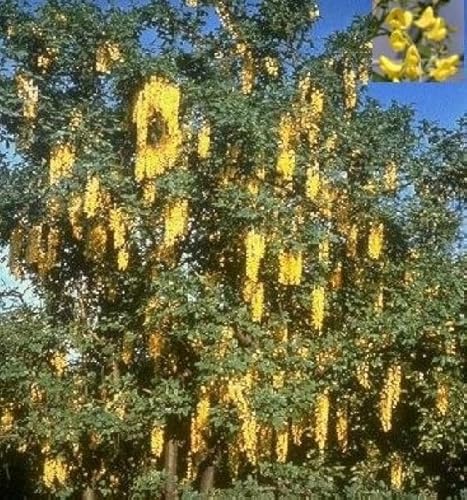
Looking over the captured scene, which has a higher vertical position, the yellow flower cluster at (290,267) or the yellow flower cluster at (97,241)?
the yellow flower cluster at (97,241)

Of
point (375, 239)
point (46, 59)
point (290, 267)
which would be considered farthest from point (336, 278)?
point (46, 59)

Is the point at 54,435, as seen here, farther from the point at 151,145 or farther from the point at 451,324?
the point at 451,324

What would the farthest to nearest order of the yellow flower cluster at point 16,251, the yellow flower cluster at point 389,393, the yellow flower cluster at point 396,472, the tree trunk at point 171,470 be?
the yellow flower cluster at point 16,251, the tree trunk at point 171,470, the yellow flower cluster at point 396,472, the yellow flower cluster at point 389,393

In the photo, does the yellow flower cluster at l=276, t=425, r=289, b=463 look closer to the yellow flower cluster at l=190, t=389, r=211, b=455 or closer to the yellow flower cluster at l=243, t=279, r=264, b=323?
the yellow flower cluster at l=190, t=389, r=211, b=455

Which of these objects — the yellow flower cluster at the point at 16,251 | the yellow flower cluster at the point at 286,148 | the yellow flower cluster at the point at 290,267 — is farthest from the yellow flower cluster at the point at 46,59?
the yellow flower cluster at the point at 290,267

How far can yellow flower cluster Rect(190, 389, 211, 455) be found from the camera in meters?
13.7

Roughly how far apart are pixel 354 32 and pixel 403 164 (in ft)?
7.70

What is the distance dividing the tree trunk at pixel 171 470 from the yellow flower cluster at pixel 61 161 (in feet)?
15.6

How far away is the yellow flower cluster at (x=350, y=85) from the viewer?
15.2 m

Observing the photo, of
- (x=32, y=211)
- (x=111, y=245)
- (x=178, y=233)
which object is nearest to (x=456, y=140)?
(x=178, y=233)

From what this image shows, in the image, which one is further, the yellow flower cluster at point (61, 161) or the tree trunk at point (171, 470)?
the tree trunk at point (171, 470)

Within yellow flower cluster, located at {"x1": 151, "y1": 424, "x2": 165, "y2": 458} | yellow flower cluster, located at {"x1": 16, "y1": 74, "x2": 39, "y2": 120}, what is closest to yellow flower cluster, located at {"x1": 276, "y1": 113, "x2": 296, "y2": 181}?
yellow flower cluster, located at {"x1": 16, "y1": 74, "x2": 39, "y2": 120}

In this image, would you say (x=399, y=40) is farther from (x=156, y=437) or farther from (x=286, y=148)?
(x=156, y=437)

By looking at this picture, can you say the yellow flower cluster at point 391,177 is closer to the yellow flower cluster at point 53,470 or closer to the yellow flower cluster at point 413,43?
the yellow flower cluster at point 53,470
